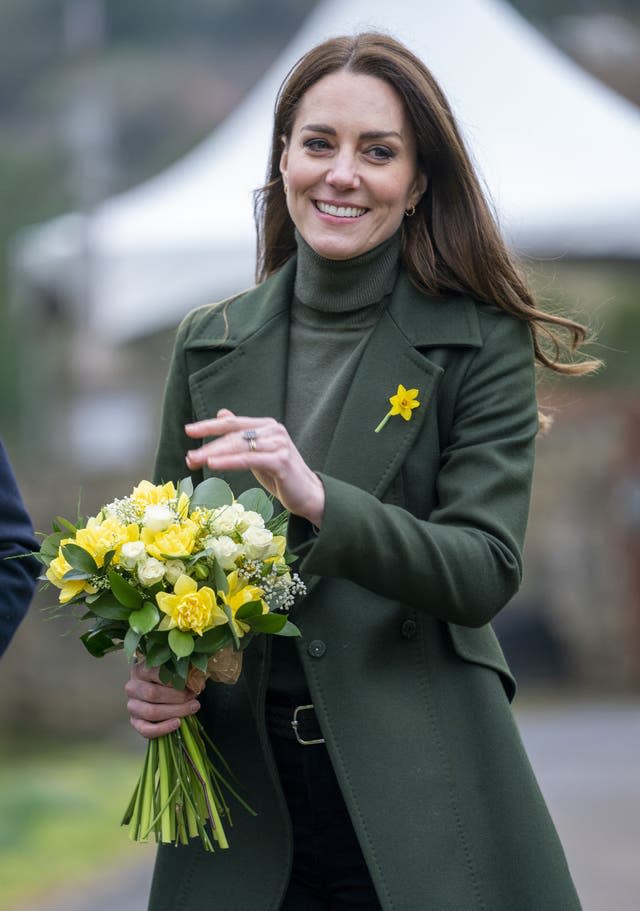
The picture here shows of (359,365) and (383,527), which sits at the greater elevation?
(359,365)

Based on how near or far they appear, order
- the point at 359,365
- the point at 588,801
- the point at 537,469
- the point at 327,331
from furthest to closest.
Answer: the point at 537,469 → the point at 588,801 → the point at 327,331 → the point at 359,365

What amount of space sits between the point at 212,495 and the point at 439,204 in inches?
27.4

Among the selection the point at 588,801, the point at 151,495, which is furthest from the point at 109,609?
the point at 588,801

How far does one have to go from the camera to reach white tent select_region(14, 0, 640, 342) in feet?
28.3

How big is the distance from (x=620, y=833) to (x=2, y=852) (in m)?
2.58

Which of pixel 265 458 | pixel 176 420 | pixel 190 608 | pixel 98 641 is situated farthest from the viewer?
pixel 176 420

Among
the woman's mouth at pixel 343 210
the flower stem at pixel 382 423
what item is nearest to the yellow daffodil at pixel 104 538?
the flower stem at pixel 382 423

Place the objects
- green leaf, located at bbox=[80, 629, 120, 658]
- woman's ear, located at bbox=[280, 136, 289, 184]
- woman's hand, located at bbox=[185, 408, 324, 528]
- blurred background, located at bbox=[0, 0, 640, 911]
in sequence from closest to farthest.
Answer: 1. woman's hand, located at bbox=[185, 408, 324, 528]
2. green leaf, located at bbox=[80, 629, 120, 658]
3. woman's ear, located at bbox=[280, 136, 289, 184]
4. blurred background, located at bbox=[0, 0, 640, 911]

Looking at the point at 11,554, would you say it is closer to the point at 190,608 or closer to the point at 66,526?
the point at 66,526

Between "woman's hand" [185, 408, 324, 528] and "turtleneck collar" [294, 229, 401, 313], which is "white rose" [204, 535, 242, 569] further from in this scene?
"turtleneck collar" [294, 229, 401, 313]

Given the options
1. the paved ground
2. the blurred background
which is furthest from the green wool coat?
the blurred background

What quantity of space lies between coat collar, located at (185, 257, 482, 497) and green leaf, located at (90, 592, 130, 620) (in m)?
0.39

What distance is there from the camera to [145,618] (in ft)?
8.32


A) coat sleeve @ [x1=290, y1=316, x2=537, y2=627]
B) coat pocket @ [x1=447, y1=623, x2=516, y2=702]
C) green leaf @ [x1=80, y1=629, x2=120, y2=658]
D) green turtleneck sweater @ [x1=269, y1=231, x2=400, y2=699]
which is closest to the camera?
coat sleeve @ [x1=290, y1=316, x2=537, y2=627]
